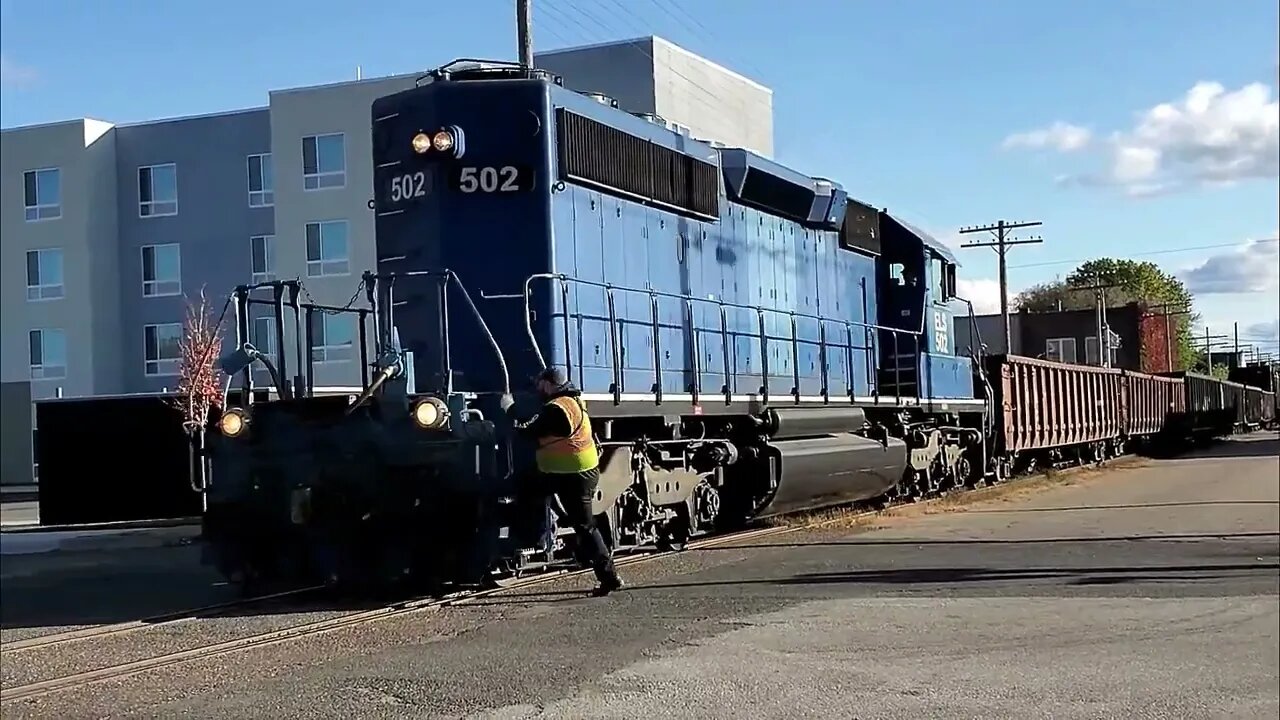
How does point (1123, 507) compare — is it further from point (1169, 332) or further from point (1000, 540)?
point (1169, 332)

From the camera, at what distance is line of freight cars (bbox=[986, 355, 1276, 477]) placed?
1956cm

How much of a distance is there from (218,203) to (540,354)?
27084 millimetres

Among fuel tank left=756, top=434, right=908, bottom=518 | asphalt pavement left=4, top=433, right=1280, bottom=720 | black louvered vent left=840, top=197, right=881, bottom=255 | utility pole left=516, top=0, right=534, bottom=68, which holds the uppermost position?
utility pole left=516, top=0, right=534, bottom=68

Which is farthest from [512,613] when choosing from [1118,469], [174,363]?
[174,363]

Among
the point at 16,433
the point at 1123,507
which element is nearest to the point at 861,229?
the point at 1123,507

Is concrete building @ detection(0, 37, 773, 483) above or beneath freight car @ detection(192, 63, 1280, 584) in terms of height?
above

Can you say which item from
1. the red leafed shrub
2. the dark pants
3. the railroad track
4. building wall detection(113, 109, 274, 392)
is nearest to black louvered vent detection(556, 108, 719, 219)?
the dark pants

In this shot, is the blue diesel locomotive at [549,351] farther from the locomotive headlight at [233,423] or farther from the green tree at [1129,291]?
the green tree at [1129,291]

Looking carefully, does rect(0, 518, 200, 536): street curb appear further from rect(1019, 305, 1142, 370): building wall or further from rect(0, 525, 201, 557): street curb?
rect(1019, 305, 1142, 370): building wall

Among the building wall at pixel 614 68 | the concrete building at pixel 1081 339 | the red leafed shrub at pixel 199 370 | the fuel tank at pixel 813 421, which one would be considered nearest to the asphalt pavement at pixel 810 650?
the fuel tank at pixel 813 421

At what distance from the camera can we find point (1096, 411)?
25406 millimetres

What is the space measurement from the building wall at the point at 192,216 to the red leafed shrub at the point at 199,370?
142 cm

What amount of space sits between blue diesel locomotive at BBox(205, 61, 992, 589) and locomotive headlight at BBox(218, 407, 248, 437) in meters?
0.03

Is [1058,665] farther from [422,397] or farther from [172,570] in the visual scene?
[172,570]
